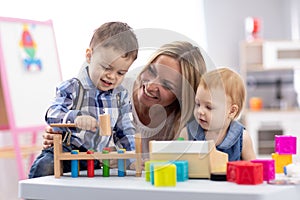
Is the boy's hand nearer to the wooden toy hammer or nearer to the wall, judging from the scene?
the wooden toy hammer

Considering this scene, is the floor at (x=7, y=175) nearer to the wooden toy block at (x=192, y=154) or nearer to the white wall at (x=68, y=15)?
the white wall at (x=68, y=15)

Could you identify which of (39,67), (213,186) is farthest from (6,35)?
(213,186)

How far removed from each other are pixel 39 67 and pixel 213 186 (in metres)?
2.48

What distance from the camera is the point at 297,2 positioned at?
16.1 feet

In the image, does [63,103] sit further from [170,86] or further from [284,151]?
[284,151]

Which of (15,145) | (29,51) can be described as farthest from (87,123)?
(29,51)

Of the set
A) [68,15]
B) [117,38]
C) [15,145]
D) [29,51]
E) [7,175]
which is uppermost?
[68,15]

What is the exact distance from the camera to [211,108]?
3.02 feet

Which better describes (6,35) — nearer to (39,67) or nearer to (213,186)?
(39,67)

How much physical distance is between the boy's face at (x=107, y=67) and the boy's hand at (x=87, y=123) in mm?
58

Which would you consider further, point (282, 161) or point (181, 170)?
point (282, 161)

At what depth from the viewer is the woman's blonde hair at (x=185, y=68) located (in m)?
0.92

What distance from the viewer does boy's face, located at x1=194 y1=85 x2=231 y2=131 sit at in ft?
2.98

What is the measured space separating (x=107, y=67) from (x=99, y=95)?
0.05 meters
